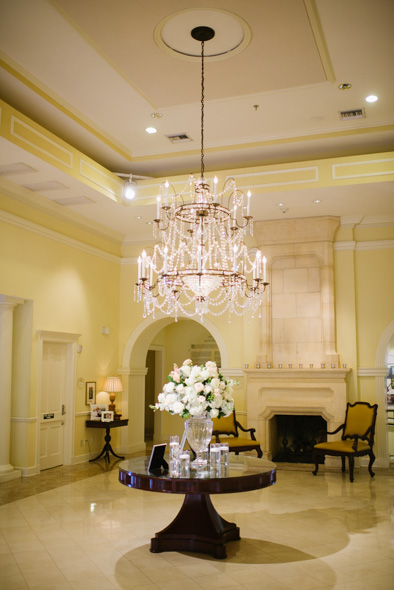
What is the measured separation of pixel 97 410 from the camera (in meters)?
10.1

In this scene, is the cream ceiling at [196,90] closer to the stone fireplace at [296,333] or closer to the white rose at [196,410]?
the stone fireplace at [296,333]

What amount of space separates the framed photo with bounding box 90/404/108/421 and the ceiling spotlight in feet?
12.1

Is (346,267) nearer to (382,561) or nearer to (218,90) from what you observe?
(218,90)

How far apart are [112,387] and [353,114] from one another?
6.08 m

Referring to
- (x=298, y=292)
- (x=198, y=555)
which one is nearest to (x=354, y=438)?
(x=298, y=292)

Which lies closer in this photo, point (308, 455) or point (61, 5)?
point (61, 5)

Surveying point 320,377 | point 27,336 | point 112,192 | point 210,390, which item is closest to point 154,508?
point 210,390

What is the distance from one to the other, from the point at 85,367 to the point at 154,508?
12.8ft

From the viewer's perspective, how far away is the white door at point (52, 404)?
903 centimetres

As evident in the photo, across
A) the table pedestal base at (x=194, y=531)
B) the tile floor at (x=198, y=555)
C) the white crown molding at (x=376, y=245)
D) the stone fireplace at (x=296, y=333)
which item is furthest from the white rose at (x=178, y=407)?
the white crown molding at (x=376, y=245)

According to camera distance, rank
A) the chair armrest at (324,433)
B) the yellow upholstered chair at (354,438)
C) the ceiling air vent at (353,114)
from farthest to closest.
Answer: the chair armrest at (324,433) → the yellow upholstered chair at (354,438) → the ceiling air vent at (353,114)

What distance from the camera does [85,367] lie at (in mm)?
10094

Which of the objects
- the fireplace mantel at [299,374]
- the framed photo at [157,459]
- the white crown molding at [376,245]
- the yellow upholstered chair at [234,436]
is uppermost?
the white crown molding at [376,245]

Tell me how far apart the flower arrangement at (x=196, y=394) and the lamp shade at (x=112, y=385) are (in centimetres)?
533
